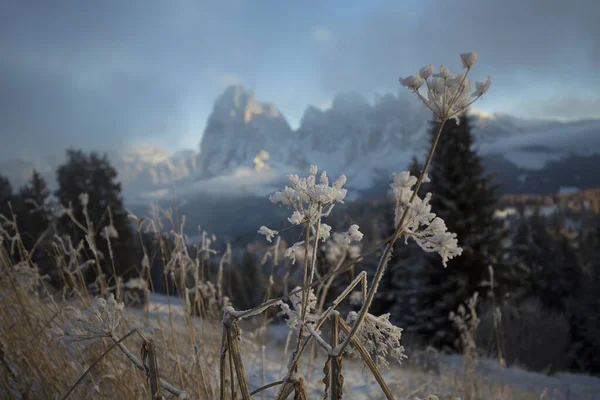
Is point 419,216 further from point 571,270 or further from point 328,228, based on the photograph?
point 571,270

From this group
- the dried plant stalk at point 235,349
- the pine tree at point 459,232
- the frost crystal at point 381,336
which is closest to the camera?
the dried plant stalk at point 235,349

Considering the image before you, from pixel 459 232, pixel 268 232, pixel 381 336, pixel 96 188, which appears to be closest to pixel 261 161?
pixel 96 188

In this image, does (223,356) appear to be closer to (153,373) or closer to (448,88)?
(153,373)

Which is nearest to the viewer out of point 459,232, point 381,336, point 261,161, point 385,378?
point 381,336

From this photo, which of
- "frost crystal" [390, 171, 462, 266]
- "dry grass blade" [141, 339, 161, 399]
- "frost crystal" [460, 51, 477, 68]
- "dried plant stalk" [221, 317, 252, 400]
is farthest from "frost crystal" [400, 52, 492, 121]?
"dry grass blade" [141, 339, 161, 399]

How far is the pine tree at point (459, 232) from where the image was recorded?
1191cm

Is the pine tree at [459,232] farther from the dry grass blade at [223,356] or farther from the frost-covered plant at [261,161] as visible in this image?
the frost-covered plant at [261,161]

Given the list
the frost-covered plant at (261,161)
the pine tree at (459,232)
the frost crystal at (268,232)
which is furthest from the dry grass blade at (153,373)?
the frost-covered plant at (261,161)

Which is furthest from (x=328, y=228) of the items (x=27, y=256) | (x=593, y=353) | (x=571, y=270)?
(x=571, y=270)

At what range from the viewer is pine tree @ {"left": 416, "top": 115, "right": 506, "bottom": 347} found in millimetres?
11906

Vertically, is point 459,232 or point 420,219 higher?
point 420,219

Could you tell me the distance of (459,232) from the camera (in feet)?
39.3

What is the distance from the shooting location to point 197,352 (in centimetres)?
74

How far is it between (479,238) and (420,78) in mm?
13149
